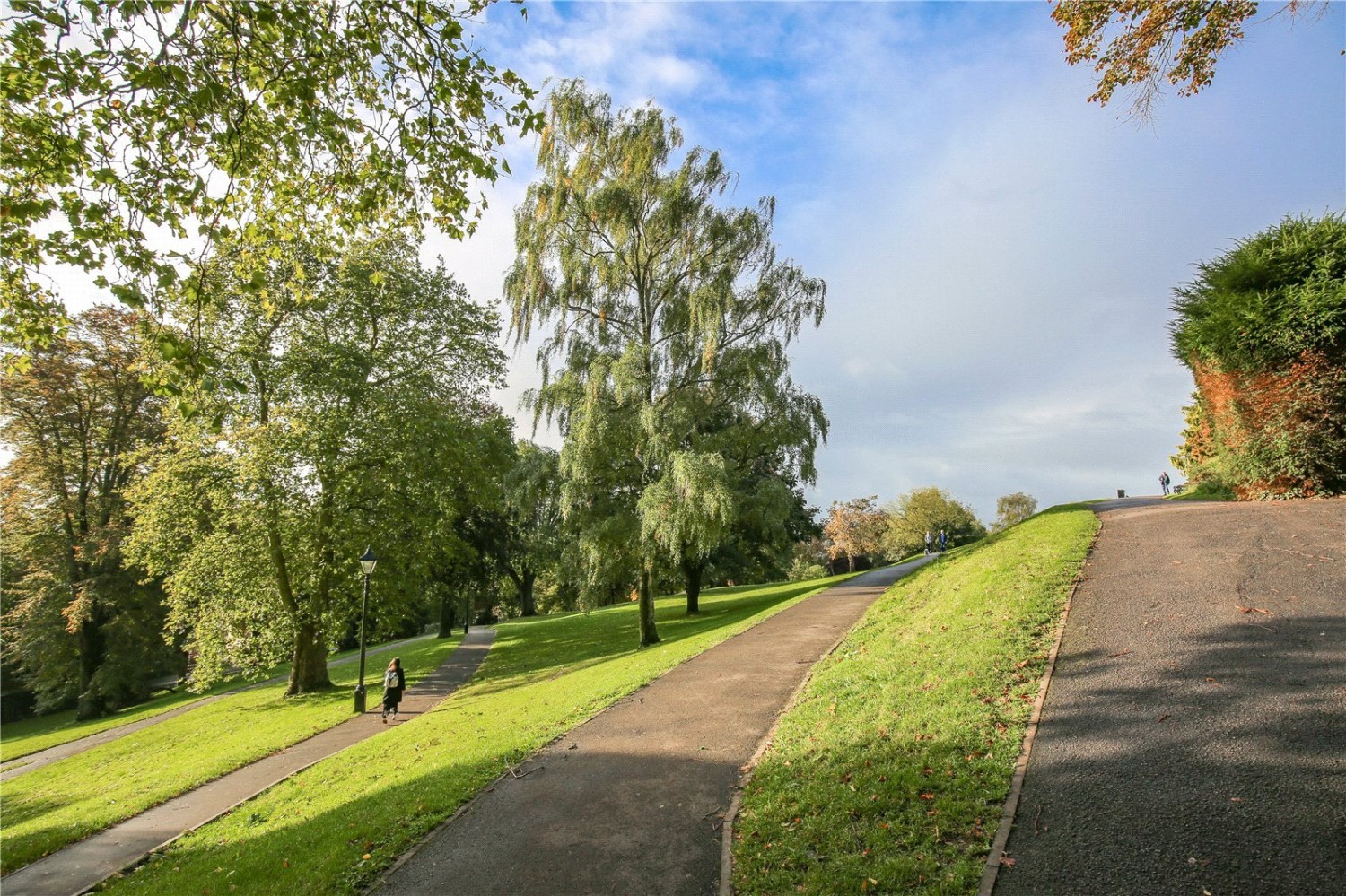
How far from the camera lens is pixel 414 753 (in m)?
9.84

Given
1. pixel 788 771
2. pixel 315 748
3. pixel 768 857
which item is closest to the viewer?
pixel 768 857

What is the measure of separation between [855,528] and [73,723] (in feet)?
163

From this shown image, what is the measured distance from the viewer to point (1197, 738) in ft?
18.0

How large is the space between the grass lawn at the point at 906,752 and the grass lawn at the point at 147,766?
33.2 ft

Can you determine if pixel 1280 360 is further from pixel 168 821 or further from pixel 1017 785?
pixel 168 821

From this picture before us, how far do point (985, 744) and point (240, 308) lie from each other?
70.3 ft

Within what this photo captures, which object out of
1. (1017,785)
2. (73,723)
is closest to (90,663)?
(73,723)

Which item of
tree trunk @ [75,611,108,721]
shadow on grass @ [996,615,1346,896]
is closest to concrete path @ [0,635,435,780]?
tree trunk @ [75,611,108,721]

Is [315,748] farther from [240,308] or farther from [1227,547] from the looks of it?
[1227,547]

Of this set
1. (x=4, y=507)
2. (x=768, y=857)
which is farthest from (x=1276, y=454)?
(x=4, y=507)

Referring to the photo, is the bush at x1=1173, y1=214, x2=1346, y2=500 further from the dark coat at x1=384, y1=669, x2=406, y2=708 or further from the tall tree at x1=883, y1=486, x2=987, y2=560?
the tall tree at x1=883, y1=486, x2=987, y2=560

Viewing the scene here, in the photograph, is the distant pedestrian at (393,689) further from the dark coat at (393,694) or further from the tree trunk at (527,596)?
the tree trunk at (527,596)

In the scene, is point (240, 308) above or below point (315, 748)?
above

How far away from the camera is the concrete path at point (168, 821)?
7.34 meters
